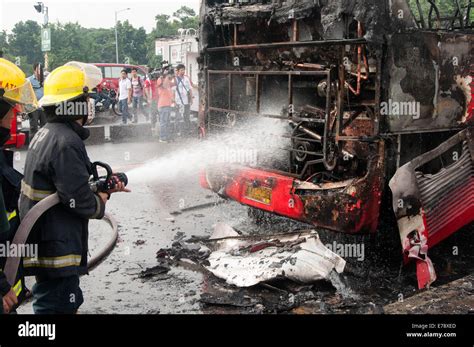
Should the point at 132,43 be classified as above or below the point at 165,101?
above

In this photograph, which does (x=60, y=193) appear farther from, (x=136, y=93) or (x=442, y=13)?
(x=136, y=93)

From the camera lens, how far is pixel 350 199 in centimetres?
420

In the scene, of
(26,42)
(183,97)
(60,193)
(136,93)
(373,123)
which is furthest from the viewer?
(26,42)

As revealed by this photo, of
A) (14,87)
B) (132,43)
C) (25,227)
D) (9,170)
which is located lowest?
(25,227)

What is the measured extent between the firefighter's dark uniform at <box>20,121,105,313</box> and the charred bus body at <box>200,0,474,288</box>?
2.27 metres

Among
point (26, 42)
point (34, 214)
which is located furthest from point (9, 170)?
point (26, 42)

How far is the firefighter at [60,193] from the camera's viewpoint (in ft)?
9.32

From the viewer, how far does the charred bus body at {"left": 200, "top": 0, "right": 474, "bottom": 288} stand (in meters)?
4.02

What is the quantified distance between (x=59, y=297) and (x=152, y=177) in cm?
589

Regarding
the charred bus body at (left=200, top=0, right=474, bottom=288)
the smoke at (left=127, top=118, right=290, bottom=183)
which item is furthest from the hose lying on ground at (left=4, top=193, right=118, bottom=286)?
the smoke at (left=127, top=118, right=290, bottom=183)

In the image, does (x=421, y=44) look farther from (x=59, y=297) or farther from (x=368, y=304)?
(x=59, y=297)

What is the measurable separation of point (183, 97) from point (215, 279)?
31.8 feet

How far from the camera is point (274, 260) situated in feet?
13.9

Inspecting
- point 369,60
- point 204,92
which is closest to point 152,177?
point 204,92
